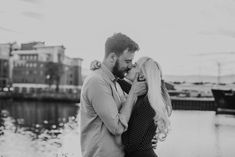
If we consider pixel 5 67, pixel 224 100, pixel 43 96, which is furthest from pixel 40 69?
pixel 224 100

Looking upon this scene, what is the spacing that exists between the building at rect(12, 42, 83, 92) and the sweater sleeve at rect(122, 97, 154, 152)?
242 feet

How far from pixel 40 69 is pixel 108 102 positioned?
7599cm

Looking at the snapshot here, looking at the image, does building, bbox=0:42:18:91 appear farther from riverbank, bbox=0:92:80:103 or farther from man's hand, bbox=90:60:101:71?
man's hand, bbox=90:60:101:71

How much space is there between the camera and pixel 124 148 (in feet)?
7.12

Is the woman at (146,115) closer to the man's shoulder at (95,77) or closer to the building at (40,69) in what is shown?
the man's shoulder at (95,77)

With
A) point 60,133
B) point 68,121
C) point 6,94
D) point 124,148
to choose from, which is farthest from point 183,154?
point 6,94

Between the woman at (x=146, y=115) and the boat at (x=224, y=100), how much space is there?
56787 millimetres

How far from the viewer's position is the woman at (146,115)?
2086 millimetres

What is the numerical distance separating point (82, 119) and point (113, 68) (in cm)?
34

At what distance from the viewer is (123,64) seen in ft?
7.03

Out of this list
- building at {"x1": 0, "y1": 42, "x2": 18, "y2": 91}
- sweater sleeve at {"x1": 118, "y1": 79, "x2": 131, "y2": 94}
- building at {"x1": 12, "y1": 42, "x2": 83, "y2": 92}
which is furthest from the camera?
building at {"x1": 0, "y1": 42, "x2": 18, "y2": 91}

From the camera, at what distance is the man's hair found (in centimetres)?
210

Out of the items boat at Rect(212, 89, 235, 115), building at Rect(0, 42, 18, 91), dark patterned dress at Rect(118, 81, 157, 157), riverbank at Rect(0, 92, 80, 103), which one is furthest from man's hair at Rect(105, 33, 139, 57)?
building at Rect(0, 42, 18, 91)

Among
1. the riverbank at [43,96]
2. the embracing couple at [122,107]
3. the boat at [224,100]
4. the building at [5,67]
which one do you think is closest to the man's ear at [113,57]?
the embracing couple at [122,107]
